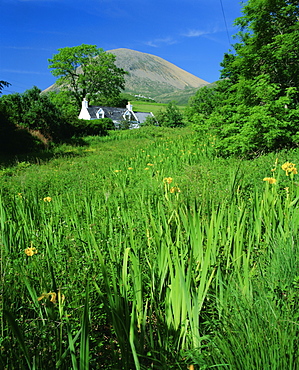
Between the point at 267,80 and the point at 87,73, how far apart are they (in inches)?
1558

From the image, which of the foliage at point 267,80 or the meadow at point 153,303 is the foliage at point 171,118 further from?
the meadow at point 153,303

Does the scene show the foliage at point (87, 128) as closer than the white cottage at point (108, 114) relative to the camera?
Yes

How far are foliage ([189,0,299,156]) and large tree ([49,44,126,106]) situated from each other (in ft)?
122

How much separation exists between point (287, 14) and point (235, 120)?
273cm

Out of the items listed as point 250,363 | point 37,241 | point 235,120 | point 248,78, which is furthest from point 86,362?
point 248,78

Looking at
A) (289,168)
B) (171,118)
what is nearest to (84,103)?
(171,118)

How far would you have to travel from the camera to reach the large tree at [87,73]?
38.4 metres

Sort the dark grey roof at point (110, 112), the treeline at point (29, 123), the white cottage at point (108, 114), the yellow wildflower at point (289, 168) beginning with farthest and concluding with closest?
the dark grey roof at point (110, 112) → the white cottage at point (108, 114) → the treeline at point (29, 123) → the yellow wildflower at point (289, 168)

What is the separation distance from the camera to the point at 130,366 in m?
1.06

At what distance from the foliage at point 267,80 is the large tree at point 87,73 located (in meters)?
37.2

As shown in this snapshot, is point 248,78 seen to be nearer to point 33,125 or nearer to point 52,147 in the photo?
point 52,147

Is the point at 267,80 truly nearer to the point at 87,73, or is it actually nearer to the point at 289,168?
the point at 289,168

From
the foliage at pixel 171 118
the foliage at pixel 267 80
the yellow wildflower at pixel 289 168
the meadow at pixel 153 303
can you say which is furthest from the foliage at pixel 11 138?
the foliage at pixel 171 118

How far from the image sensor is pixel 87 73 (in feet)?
130
